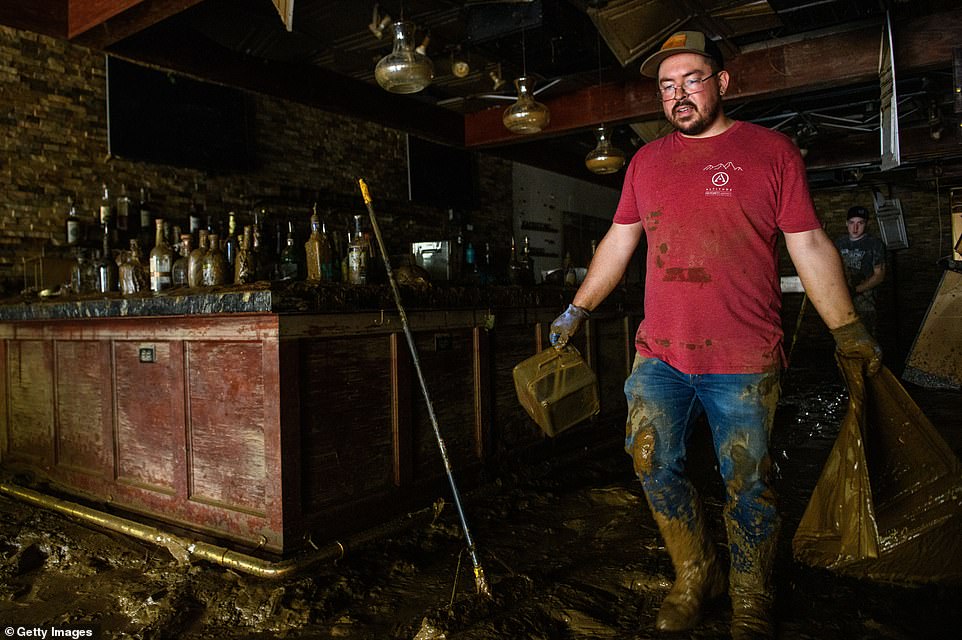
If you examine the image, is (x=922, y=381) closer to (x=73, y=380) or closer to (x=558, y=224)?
(x=558, y=224)

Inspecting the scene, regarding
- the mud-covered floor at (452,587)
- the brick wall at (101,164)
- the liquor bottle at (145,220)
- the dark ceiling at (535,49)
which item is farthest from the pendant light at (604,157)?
the liquor bottle at (145,220)

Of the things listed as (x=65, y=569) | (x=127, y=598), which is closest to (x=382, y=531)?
(x=127, y=598)

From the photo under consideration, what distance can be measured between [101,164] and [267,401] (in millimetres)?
3563

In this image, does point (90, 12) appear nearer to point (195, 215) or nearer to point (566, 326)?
point (195, 215)

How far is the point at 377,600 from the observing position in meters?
2.27

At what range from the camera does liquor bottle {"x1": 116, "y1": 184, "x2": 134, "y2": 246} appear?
190 inches

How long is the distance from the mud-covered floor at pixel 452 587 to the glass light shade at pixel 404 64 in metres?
2.51

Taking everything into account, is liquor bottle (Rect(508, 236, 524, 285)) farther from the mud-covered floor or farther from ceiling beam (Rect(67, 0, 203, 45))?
ceiling beam (Rect(67, 0, 203, 45))

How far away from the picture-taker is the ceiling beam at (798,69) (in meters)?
4.85

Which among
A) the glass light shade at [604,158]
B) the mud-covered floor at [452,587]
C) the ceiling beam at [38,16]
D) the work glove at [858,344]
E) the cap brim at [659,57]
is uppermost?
the ceiling beam at [38,16]

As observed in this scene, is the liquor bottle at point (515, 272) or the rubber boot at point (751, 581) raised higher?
the liquor bottle at point (515, 272)

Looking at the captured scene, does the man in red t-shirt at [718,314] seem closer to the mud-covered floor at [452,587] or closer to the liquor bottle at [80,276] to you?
the mud-covered floor at [452,587]

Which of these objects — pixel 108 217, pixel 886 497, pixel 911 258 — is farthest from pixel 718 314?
pixel 911 258

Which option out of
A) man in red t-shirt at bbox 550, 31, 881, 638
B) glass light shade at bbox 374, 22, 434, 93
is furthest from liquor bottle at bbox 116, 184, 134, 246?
man in red t-shirt at bbox 550, 31, 881, 638
